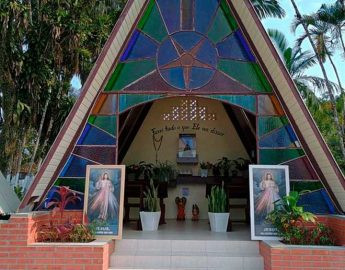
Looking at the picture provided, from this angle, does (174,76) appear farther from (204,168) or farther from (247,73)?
(204,168)

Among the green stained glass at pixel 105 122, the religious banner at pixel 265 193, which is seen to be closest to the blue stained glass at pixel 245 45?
the religious banner at pixel 265 193

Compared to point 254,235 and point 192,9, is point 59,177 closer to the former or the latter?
point 254,235

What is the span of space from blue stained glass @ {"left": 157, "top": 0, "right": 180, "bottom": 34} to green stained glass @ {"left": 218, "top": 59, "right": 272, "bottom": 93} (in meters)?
1.22

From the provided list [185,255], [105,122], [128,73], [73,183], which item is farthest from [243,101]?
[73,183]

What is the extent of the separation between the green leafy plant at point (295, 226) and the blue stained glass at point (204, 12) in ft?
11.9

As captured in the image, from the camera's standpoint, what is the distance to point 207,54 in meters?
7.34

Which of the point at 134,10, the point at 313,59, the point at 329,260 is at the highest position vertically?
the point at 313,59

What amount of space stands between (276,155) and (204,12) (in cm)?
313

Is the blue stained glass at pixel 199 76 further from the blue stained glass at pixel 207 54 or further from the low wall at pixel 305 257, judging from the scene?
the low wall at pixel 305 257

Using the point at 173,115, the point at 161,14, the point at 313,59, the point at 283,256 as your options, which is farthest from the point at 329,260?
the point at 313,59

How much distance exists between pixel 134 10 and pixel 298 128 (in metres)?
3.78

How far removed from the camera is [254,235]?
637cm

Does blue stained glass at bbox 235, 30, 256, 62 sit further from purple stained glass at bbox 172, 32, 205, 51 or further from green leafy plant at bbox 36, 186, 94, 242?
green leafy plant at bbox 36, 186, 94, 242

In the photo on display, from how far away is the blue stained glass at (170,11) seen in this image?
746 cm
